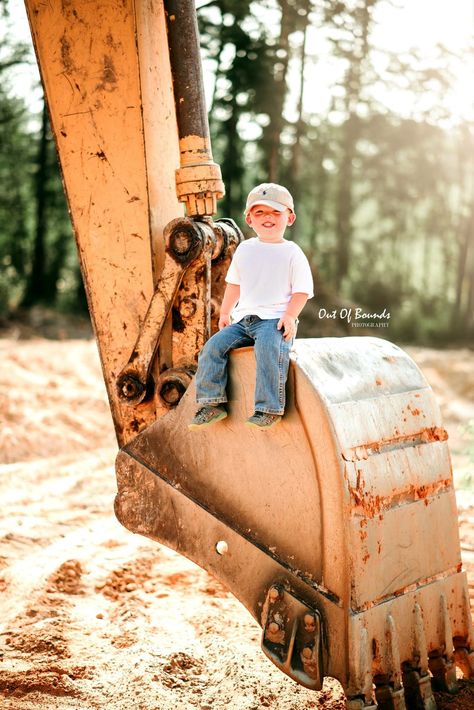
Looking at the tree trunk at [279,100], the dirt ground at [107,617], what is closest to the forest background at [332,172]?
the tree trunk at [279,100]

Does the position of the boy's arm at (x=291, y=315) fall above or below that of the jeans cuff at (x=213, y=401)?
above

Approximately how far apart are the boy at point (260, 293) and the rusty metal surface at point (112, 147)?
20.4 inches

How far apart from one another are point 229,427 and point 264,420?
25 cm

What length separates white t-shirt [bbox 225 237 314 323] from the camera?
273 cm

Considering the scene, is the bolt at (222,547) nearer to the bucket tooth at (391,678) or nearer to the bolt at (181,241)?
the bucket tooth at (391,678)

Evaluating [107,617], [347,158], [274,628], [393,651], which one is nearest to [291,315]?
[274,628]

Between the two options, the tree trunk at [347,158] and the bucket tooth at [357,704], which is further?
the tree trunk at [347,158]

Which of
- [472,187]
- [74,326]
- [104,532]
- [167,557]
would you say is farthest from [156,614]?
[472,187]

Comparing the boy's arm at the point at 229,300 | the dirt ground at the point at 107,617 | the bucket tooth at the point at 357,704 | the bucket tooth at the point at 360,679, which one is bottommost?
the dirt ground at the point at 107,617

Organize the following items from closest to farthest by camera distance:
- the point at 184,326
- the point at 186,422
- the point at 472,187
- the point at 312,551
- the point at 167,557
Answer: the point at 312,551 < the point at 186,422 < the point at 184,326 < the point at 167,557 < the point at 472,187

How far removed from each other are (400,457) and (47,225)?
18.2m

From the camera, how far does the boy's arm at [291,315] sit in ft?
8.79

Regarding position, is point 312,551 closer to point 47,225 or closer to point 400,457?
point 400,457

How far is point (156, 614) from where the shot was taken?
157 inches
